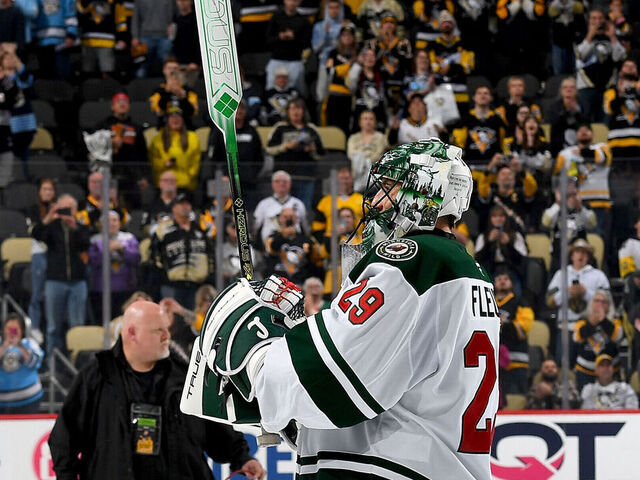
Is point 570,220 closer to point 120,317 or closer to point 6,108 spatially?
point 120,317

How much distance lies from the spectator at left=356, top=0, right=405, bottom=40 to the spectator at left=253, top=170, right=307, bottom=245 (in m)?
3.89

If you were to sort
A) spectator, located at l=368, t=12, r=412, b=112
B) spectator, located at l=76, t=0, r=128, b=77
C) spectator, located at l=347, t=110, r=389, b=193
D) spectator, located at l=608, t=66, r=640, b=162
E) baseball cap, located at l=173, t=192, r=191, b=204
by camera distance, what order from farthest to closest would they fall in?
spectator, located at l=76, t=0, r=128, b=77
spectator, located at l=368, t=12, r=412, b=112
spectator, located at l=608, t=66, r=640, b=162
spectator, located at l=347, t=110, r=389, b=193
baseball cap, located at l=173, t=192, r=191, b=204

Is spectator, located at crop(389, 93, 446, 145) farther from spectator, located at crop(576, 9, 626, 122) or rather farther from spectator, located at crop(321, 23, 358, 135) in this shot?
spectator, located at crop(576, 9, 626, 122)

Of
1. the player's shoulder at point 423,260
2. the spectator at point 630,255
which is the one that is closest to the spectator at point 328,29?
the spectator at point 630,255

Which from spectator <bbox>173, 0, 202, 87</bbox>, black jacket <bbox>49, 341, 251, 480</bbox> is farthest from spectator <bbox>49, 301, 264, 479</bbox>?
spectator <bbox>173, 0, 202, 87</bbox>

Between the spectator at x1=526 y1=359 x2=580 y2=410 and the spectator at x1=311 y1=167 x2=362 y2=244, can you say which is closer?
the spectator at x1=526 y1=359 x2=580 y2=410

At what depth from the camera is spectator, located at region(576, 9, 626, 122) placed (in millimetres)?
9734

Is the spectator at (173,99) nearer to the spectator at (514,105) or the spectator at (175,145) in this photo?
the spectator at (175,145)

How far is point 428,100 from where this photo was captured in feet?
29.9

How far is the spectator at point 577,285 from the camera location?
20.7 feet

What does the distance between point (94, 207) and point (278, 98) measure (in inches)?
132

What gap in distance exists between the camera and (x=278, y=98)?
9445 mm

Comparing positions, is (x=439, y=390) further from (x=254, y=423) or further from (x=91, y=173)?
(x=91, y=173)

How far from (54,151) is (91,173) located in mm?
3007
